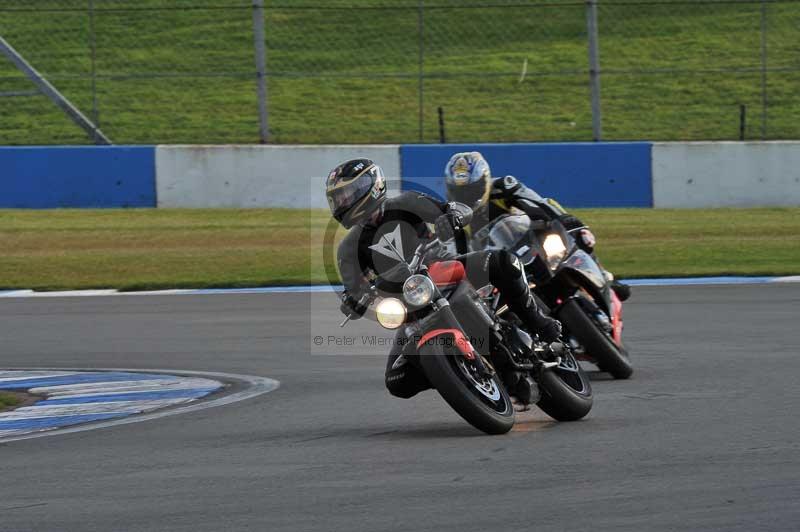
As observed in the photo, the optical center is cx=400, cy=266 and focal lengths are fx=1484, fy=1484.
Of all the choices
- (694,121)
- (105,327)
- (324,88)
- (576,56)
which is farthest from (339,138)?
(105,327)

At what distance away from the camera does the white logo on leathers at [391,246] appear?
6891 millimetres

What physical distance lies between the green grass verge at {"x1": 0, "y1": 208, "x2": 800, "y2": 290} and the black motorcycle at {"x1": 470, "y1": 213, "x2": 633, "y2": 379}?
255 inches

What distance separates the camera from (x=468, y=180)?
324 inches

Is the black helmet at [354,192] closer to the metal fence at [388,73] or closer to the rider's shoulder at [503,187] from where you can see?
the rider's shoulder at [503,187]

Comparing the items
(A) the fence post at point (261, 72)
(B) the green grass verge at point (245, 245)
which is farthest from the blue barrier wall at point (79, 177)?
(A) the fence post at point (261, 72)

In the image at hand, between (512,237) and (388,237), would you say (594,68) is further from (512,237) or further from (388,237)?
(388,237)

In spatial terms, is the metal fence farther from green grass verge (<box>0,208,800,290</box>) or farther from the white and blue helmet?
the white and blue helmet

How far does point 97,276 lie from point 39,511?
10.6m

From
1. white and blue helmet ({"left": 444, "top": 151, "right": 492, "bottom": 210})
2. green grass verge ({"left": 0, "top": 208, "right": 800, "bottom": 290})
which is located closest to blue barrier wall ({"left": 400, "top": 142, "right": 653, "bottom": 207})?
green grass verge ({"left": 0, "top": 208, "right": 800, "bottom": 290})

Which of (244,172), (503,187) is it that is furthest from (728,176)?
(503,187)

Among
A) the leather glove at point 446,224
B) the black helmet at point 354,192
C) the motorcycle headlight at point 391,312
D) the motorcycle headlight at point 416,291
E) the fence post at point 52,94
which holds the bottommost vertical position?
the motorcycle headlight at point 391,312

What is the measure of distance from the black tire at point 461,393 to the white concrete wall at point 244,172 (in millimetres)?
13206

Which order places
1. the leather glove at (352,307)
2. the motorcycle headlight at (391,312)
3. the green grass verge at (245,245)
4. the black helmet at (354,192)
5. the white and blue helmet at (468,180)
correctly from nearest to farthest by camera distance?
1. the motorcycle headlight at (391,312)
2. the leather glove at (352,307)
3. the black helmet at (354,192)
4. the white and blue helmet at (468,180)
5. the green grass verge at (245,245)

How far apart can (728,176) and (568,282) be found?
11685 millimetres
